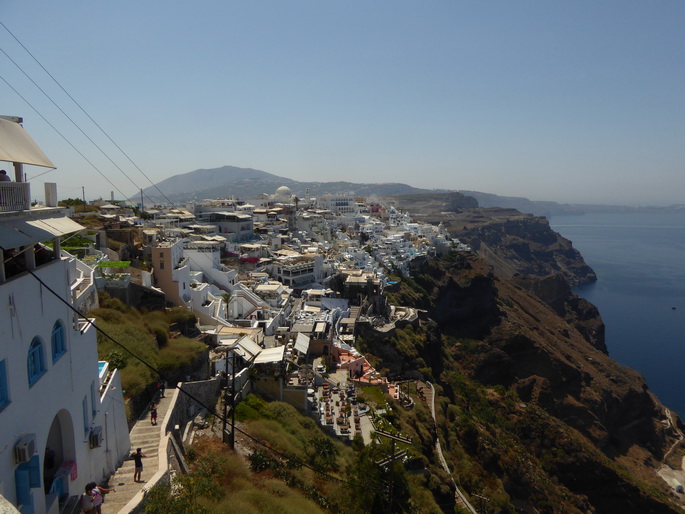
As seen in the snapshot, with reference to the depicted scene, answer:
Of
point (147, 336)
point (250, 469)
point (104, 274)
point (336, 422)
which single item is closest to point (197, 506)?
point (250, 469)

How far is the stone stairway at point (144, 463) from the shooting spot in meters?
8.25

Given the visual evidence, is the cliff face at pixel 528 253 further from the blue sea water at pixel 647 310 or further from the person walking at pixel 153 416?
the person walking at pixel 153 416

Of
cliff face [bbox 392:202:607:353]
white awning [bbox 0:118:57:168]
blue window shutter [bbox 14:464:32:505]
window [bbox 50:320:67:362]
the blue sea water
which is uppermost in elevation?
white awning [bbox 0:118:57:168]

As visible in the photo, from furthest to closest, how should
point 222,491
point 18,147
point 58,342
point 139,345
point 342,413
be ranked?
point 342,413 < point 139,345 < point 222,491 < point 58,342 < point 18,147

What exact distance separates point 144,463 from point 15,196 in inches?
244

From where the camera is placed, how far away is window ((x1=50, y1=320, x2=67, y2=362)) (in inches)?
273

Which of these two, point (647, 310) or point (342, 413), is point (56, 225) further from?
point (647, 310)

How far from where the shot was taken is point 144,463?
9.80 metres

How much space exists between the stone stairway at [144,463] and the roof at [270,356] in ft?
15.9

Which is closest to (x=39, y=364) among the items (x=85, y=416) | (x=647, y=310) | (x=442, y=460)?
(x=85, y=416)

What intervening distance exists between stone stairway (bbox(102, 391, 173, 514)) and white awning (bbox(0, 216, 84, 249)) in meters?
4.65

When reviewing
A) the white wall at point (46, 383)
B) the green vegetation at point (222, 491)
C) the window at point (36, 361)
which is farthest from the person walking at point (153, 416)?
the window at point (36, 361)

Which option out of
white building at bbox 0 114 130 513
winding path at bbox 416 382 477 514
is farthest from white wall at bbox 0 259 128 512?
winding path at bbox 416 382 477 514

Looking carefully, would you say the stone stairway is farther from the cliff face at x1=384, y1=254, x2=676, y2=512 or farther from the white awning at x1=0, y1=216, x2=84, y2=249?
the cliff face at x1=384, y1=254, x2=676, y2=512
